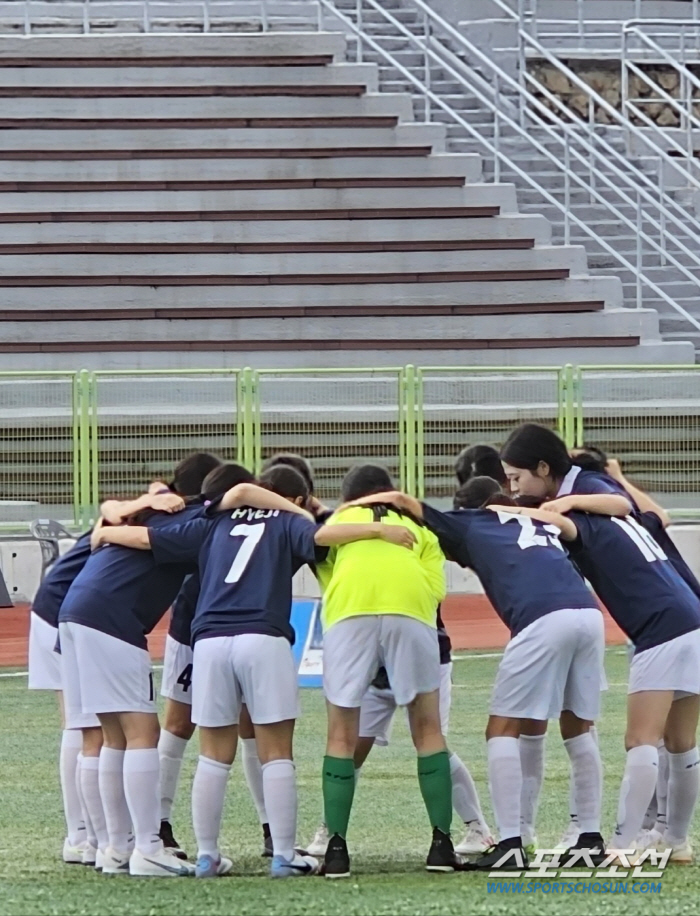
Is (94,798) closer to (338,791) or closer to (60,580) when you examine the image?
(60,580)

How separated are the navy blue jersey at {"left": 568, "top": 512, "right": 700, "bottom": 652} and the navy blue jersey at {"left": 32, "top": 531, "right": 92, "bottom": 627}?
187cm

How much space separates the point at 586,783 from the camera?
6.43 m

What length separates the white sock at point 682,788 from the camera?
21.2 ft

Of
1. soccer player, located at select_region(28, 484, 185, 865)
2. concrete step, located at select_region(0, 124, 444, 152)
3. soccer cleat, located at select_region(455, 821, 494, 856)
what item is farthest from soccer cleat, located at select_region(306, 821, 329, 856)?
concrete step, located at select_region(0, 124, 444, 152)

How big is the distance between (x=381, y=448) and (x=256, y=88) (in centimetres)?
580

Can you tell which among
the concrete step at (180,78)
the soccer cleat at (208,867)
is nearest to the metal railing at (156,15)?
the concrete step at (180,78)

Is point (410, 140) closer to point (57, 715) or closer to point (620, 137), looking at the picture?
point (620, 137)

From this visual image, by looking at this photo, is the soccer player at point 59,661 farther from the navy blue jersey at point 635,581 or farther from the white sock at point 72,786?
the navy blue jersey at point 635,581

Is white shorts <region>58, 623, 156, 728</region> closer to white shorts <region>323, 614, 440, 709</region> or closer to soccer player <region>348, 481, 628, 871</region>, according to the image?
white shorts <region>323, 614, 440, 709</region>

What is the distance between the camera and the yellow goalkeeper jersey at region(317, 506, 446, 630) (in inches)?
245

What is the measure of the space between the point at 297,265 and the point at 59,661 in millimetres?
12487

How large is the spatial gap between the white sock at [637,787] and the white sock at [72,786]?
2006 millimetres

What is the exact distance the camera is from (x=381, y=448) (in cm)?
1672

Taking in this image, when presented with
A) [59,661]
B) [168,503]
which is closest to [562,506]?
[168,503]
